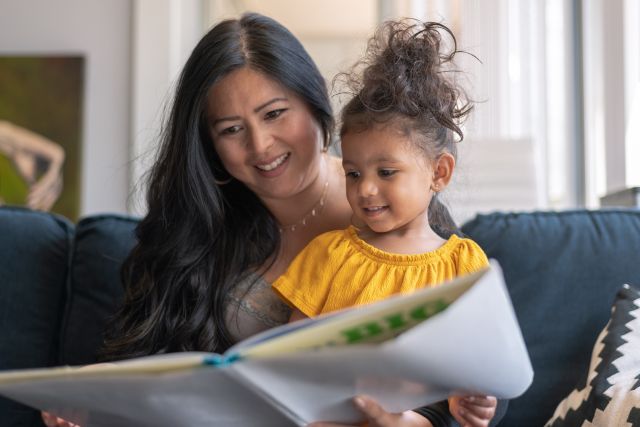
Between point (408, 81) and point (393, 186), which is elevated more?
point (408, 81)

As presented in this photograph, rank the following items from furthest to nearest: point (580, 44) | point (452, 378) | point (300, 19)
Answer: point (300, 19) < point (580, 44) < point (452, 378)

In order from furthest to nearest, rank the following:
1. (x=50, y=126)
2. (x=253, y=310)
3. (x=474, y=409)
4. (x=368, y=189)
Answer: (x=50, y=126)
(x=253, y=310)
(x=368, y=189)
(x=474, y=409)

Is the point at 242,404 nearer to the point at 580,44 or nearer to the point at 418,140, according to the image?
the point at 418,140

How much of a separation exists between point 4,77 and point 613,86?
3281mm

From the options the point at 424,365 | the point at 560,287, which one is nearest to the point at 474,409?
the point at 424,365

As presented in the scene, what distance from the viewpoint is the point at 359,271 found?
134 cm

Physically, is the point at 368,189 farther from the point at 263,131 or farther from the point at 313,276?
the point at 263,131

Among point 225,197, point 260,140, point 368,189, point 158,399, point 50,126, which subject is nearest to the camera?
point 158,399

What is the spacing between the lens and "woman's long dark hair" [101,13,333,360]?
1599mm

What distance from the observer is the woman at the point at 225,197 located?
1.58m

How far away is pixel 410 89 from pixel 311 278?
36 cm

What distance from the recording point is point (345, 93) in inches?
58.2

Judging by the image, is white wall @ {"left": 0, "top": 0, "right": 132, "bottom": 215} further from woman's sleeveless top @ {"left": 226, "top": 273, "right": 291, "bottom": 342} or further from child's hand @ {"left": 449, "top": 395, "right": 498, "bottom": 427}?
child's hand @ {"left": 449, "top": 395, "right": 498, "bottom": 427}

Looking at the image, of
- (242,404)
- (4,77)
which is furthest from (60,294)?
(4,77)
